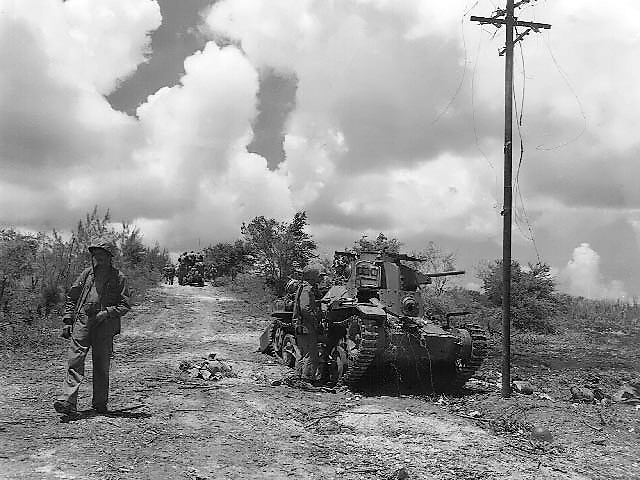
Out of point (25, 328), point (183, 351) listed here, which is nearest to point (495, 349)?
point (183, 351)

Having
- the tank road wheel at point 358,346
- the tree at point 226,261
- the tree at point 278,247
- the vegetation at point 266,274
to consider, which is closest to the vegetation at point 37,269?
the vegetation at point 266,274

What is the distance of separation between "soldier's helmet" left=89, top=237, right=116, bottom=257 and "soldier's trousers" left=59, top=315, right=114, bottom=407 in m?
0.83

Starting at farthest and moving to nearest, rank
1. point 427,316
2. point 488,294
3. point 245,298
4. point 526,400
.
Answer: point 245,298 < point 488,294 < point 427,316 < point 526,400

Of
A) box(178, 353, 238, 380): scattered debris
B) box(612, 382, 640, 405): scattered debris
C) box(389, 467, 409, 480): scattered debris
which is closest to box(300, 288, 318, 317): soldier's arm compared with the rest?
box(178, 353, 238, 380): scattered debris

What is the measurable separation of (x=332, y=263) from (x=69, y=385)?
26083 mm

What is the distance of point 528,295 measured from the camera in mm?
29141

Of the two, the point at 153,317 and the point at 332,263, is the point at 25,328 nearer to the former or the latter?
the point at 153,317

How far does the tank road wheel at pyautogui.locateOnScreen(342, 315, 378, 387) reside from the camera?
976cm

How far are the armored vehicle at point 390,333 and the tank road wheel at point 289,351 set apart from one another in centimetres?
133

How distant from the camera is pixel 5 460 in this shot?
5.44 metres

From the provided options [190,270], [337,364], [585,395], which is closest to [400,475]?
[337,364]

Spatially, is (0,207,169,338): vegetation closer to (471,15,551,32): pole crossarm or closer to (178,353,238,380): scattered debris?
(178,353,238,380): scattered debris

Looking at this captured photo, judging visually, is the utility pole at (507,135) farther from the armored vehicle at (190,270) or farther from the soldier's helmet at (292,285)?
the armored vehicle at (190,270)

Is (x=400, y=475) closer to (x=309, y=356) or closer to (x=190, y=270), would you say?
(x=309, y=356)
